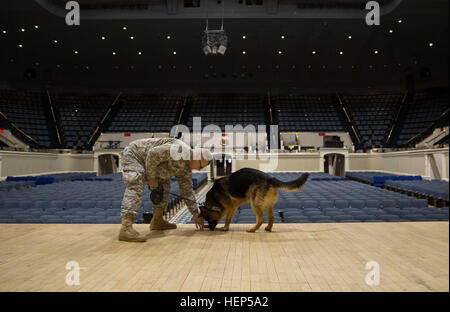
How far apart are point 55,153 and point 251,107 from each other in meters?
15.3

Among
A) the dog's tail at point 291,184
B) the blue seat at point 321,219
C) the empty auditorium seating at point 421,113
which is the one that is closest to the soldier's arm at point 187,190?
the dog's tail at point 291,184

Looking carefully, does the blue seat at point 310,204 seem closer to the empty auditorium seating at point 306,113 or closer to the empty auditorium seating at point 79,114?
the empty auditorium seating at point 306,113

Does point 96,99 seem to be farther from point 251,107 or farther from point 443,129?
point 443,129

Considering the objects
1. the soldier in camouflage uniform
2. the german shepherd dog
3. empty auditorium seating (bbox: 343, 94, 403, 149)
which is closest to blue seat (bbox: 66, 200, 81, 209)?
the soldier in camouflage uniform

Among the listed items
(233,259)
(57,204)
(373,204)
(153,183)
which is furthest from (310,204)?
(57,204)

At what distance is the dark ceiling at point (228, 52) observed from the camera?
15094 mm

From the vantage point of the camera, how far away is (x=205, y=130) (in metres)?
22.5

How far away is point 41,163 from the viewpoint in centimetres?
1688

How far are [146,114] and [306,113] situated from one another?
13711mm

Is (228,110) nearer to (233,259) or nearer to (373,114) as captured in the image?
(373,114)

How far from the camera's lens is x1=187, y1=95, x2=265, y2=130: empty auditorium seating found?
23833 mm

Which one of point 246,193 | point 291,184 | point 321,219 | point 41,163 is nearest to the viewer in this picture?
point 291,184

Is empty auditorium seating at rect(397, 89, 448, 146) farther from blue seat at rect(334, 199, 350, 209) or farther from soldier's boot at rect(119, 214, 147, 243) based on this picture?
soldier's boot at rect(119, 214, 147, 243)

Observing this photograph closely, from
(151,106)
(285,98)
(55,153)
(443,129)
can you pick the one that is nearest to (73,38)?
(55,153)
